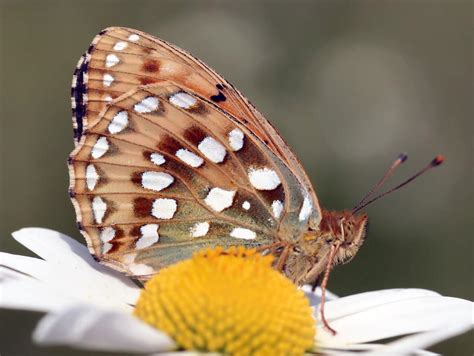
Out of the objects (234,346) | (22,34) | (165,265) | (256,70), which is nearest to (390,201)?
(256,70)

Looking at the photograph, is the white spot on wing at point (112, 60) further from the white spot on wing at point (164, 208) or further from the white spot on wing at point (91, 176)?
the white spot on wing at point (164, 208)

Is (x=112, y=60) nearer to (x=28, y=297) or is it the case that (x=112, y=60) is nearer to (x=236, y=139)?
(x=236, y=139)

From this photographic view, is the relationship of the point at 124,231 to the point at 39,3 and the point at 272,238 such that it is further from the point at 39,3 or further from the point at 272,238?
the point at 39,3

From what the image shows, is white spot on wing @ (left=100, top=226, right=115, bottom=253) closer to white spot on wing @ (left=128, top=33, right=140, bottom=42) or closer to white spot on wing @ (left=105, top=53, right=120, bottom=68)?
white spot on wing @ (left=105, top=53, right=120, bottom=68)

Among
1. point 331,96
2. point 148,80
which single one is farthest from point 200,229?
point 331,96

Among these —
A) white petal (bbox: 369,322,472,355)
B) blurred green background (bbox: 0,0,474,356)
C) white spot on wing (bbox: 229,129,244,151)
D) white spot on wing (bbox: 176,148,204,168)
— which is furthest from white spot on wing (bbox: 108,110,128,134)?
blurred green background (bbox: 0,0,474,356)

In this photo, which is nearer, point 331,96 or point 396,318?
point 396,318

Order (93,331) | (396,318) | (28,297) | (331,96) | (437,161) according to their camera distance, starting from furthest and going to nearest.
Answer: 1. (331,96)
2. (396,318)
3. (437,161)
4. (28,297)
5. (93,331)
